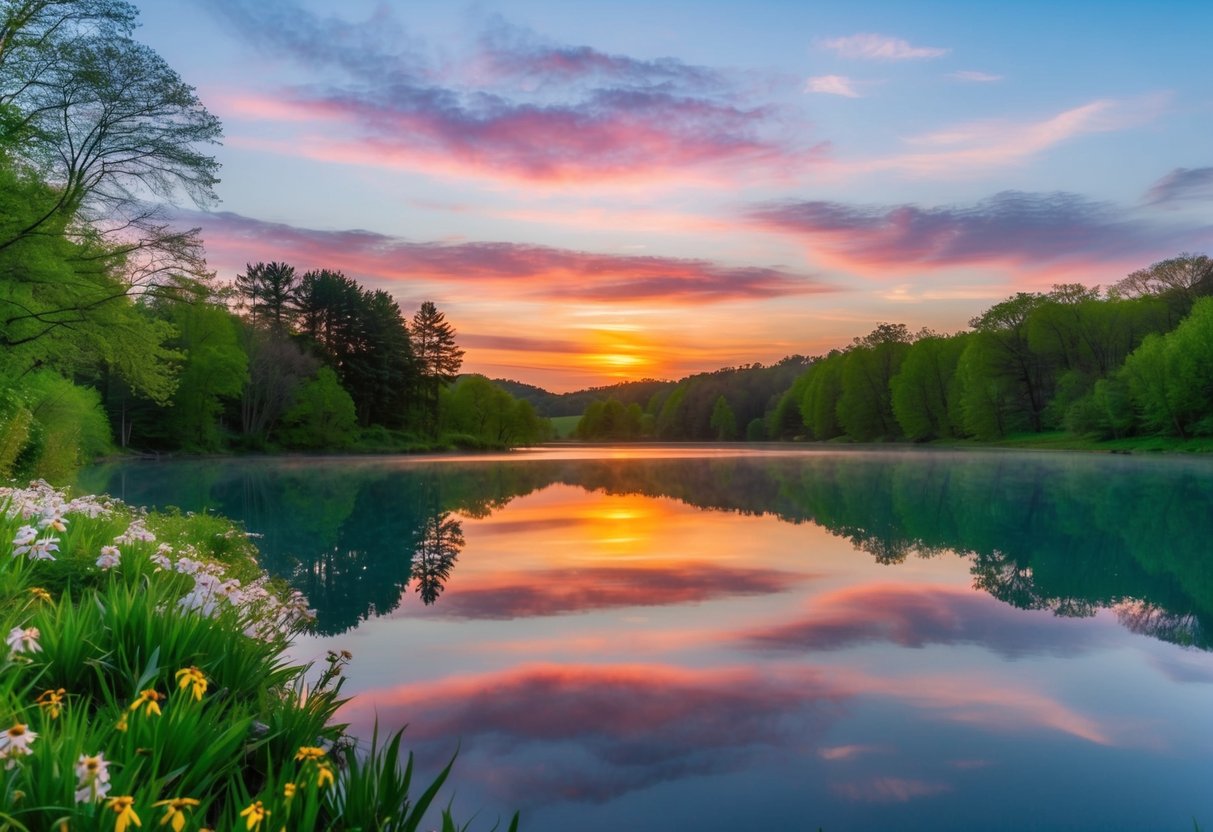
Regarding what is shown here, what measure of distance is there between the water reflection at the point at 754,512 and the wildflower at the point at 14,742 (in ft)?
25.9

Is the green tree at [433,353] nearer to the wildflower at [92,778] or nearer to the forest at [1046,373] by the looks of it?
the forest at [1046,373]

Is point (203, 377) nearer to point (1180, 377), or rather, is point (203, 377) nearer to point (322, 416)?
point (322, 416)

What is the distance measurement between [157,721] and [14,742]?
110 centimetres

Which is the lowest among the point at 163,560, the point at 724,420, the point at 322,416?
the point at 163,560

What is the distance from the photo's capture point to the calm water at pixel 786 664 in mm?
5738

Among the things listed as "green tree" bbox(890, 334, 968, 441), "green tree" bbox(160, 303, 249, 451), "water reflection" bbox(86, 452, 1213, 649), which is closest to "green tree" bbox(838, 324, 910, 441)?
"green tree" bbox(890, 334, 968, 441)

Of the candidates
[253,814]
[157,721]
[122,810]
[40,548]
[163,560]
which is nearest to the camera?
[122,810]

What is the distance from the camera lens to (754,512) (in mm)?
24547

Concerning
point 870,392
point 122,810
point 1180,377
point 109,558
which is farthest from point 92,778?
point 870,392

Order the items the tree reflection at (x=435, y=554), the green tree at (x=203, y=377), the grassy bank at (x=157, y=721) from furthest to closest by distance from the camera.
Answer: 1. the green tree at (x=203, y=377)
2. the tree reflection at (x=435, y=554)
3. the grassy bank at (x=157, y=721)

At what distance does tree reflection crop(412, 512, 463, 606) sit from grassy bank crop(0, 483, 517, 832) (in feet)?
16.6

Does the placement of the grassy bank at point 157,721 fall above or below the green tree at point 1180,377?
below

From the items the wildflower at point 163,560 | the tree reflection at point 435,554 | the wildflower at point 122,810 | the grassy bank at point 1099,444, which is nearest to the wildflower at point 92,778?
the wildflower at point 122,810

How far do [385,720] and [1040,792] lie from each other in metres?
5.10
